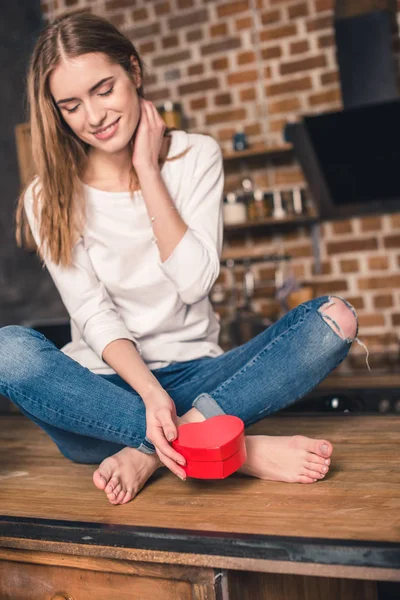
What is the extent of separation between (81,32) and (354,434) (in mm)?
1117

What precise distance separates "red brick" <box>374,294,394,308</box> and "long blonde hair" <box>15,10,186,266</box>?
189 cm

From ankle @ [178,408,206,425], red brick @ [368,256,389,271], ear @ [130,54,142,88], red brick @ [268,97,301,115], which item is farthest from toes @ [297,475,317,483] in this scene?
red brick @ [268,97,301,115]

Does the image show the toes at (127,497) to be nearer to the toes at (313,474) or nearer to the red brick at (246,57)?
the toes at (313,474)

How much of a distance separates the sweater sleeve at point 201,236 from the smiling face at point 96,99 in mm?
207

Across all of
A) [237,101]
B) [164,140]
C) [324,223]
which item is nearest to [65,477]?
[164,140]

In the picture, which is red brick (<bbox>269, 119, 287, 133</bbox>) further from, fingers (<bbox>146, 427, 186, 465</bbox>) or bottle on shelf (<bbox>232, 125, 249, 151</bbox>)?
fingers (<bbox>146, 427, 186, 465</bbox>)

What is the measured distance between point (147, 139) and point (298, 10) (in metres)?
2.05

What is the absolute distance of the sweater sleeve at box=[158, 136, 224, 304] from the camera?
60.6 inches

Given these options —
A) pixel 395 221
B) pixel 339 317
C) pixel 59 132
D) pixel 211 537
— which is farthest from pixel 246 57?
pixel 211 537

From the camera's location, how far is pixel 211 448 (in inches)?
47.8

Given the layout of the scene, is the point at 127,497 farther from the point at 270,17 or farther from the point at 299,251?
the point at 270,17

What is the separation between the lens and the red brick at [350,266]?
334cm

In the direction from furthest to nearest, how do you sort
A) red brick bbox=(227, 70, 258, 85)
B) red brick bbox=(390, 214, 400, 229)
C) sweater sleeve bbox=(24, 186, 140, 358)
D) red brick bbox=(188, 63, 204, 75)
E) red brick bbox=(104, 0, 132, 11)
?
red brick bbox=(104, 0, 132, 11)
red brick bbox=(188, 63, 204, 75)
red brick bbox=(227, 70, 258, 85)
red brick bbox=(390, 214, 400, 229)
sweater sleeve bbox=(24, 186, 140, 358)

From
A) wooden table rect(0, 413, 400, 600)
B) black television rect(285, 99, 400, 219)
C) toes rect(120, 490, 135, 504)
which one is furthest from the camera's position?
black television rect(285, 99, 400, 219)
